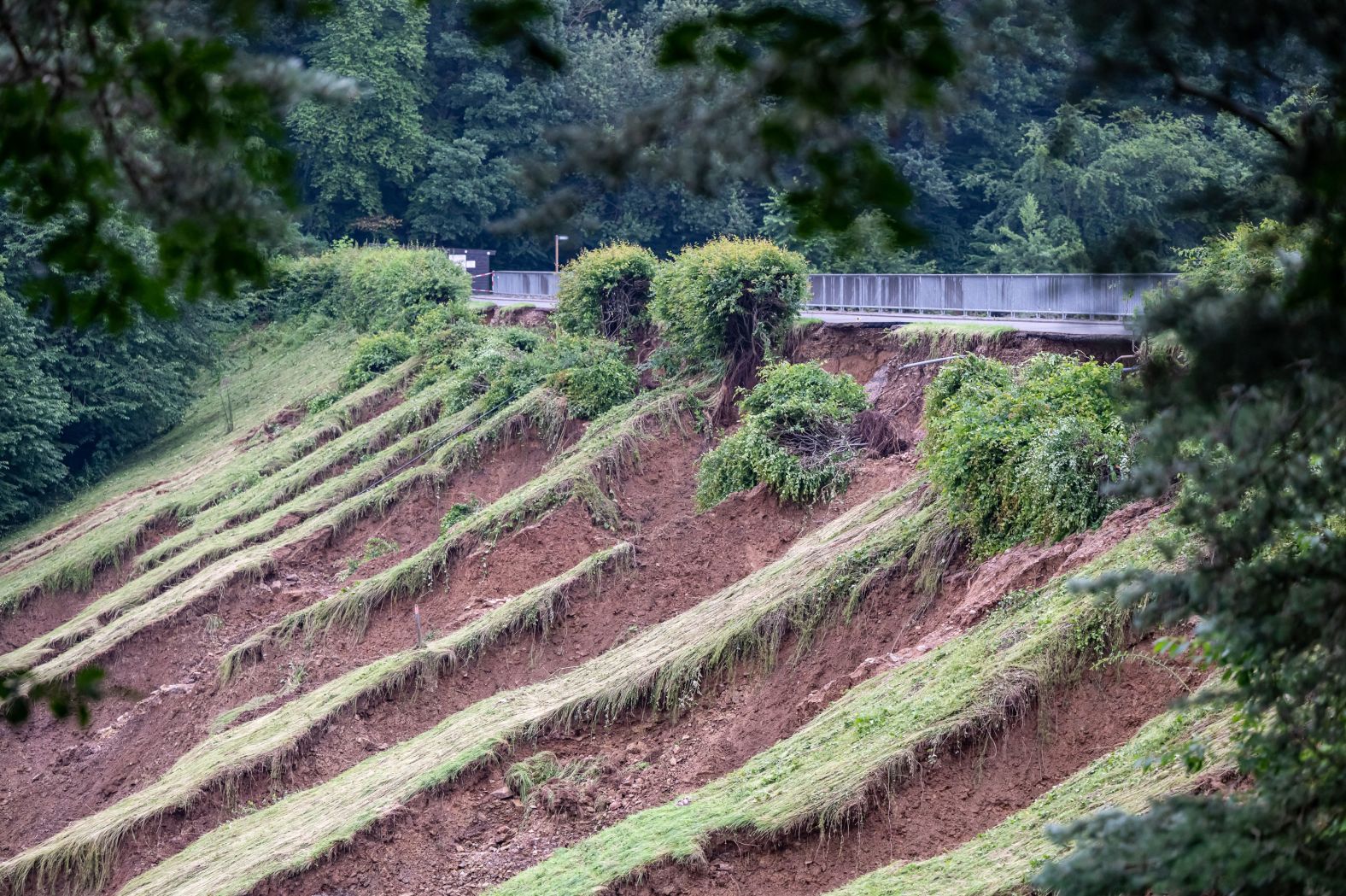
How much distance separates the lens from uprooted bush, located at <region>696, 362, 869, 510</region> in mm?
19125

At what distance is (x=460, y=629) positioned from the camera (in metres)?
19.3

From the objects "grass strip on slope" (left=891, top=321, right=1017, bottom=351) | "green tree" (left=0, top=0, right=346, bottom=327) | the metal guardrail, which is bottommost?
A: "grass strip on slope" (left=891, top=321, right=1017, bottom=351)

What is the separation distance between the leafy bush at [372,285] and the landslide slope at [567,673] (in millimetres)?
7030

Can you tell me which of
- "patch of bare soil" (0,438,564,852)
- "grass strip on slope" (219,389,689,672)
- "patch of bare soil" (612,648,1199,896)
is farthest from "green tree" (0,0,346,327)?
"grass strip on slope" (219,389,689,672)

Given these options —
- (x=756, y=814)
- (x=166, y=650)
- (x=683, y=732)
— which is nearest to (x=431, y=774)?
(x=683, y=732)

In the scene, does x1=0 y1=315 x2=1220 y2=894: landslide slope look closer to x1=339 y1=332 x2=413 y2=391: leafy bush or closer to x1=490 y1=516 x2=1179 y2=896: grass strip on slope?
x1=490 y1=516 x2=1179 y2=896: grass strip on slope

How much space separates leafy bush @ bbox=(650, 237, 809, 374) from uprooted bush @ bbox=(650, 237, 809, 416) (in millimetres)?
14

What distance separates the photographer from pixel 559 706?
15.1 metres

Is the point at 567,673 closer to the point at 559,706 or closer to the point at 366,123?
the point at 559,706

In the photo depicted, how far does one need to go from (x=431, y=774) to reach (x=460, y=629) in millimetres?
5231

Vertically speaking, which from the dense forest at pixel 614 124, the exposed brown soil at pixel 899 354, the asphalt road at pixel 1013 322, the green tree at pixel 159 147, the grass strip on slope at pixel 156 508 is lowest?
the grass strip on slope at pixel 156 508

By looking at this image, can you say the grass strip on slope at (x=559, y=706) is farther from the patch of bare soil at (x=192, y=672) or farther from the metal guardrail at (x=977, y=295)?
the metal guardrail at (x=977, y=295)

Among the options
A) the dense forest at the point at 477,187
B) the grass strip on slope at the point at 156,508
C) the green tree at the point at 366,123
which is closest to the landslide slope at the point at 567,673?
the grass strip on slope at the point at 156,508

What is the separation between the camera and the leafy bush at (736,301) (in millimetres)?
24000
